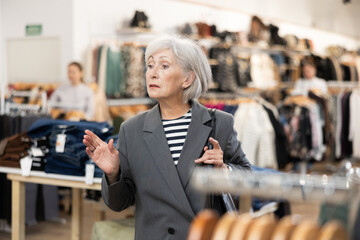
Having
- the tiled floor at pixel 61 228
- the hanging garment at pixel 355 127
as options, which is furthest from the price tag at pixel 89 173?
the hanging garment at pixel 355 127

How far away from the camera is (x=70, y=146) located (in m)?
3.79

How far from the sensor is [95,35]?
27.9 ft

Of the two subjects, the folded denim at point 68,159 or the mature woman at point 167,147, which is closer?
the mature woman at point 167,147

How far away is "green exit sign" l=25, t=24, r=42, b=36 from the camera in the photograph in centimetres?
861

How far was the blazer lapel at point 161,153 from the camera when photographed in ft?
7.97

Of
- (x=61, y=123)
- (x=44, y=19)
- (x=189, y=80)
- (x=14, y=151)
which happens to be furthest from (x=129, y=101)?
(x=189, y=80)

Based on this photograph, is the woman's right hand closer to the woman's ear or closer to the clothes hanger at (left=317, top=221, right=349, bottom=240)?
the woman's ear

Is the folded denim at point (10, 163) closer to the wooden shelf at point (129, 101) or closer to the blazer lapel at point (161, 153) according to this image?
the blazer lapel at point (161, 153)

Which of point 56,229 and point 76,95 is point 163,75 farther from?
point 76,95

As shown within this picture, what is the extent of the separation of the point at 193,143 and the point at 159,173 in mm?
204

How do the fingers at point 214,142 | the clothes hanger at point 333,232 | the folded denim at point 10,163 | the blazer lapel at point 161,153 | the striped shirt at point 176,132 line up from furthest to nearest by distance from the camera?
1. the folded denim at point 10,163
2. the striped shirt at point 176,132
3. the blazer lapel at point 161,153
4. the fingers at point 214,142
5. the clothes hanger at point 333,232

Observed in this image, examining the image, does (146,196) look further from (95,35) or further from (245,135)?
(95,35)

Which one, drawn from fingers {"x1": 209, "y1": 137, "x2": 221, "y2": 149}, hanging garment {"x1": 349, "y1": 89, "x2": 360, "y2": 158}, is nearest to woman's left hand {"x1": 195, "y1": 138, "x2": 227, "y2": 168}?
fingers {"x1": 209, "y1": 137, "x2": 221, "y2": 149}

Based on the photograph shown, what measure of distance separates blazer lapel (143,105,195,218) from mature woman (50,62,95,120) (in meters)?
4.79
